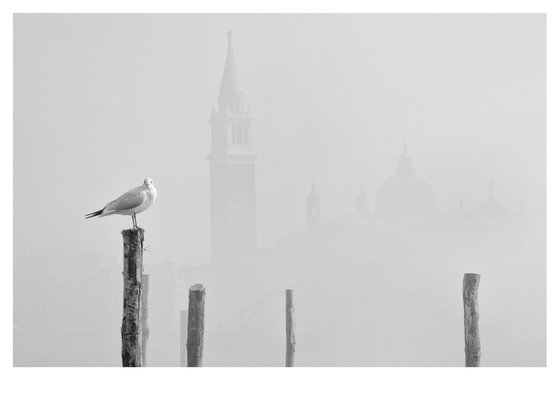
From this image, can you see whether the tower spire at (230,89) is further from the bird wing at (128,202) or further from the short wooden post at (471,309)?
the bird wing at (128,202)

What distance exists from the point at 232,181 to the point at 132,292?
26.6 m

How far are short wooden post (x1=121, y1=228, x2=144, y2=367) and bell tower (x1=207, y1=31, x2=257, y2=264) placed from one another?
1016 inches

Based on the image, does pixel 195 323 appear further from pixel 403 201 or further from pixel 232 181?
pixel 403 201

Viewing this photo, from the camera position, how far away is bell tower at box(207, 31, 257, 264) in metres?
33.2

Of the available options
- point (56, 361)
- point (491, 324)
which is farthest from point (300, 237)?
point (56, 361)

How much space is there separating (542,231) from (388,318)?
5.72 meters

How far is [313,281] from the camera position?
36094 millimetres

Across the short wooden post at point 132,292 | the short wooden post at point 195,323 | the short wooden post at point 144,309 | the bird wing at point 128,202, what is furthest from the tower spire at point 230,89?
the short wooden post at point 132,292

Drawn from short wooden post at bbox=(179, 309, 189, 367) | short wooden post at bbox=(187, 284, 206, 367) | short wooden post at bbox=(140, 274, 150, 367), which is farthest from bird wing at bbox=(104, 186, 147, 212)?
short wooden post at bbox=(179, 309, 189, 367)

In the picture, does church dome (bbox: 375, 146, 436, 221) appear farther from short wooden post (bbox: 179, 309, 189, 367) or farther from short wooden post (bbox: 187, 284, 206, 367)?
short wooden post (bbox: 187, 284, 206, 367)

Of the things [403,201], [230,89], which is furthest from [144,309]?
[403,201]

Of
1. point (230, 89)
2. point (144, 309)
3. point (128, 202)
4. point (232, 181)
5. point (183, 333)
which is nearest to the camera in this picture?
point (128, 202)

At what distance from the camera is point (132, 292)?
22.9ft

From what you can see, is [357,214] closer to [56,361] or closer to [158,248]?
[158,248]
